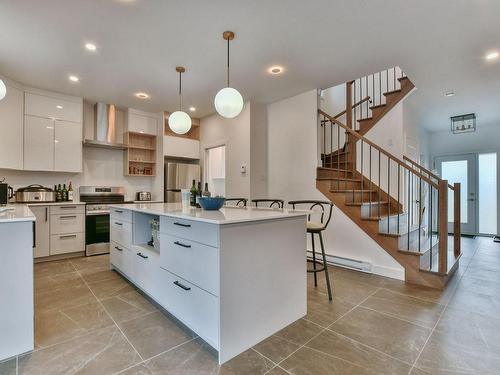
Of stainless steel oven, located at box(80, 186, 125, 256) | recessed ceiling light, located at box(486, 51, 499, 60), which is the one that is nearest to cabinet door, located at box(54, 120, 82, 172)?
stainless steel oven, located at box(80, 186, 125, 256)

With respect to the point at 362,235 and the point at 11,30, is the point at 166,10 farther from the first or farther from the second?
the point at 362,235

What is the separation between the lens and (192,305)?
184cm

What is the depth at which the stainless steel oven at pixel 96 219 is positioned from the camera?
14.3ft

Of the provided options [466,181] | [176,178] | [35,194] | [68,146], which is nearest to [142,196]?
[176,178]

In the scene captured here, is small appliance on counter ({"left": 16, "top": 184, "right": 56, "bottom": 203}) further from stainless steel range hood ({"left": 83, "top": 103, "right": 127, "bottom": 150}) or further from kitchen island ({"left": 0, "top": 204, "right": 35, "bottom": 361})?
kitchen island ({"left": 0, "top": 204, "right": 35, "bottom": 361})

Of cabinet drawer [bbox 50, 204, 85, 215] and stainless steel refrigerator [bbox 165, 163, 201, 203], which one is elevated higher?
stainless steel refrigerator [bbox 165, 163, 201, 203]

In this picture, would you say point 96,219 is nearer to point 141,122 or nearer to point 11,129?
point 11,129

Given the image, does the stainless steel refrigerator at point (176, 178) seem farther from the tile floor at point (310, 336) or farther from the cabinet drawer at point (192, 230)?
the cabinet drawer at point (192, 230)

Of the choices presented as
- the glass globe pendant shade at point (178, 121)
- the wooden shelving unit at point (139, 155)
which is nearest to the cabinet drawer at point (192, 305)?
the glass globe pendant shade at point (178, 121)

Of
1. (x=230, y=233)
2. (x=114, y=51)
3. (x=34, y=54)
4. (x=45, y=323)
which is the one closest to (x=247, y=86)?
(x=114, y=51)

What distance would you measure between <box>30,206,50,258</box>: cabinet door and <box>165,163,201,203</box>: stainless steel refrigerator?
6.69 feet

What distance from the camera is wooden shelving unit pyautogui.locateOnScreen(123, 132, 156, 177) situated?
5188mm

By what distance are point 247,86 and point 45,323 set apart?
3.65 m

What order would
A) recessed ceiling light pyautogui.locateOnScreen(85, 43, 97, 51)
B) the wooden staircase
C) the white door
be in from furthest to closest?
the white door, the wooden staircase, recessed ceiling light pyautogui.locateOnScreen(85, 43, 97, 51)
